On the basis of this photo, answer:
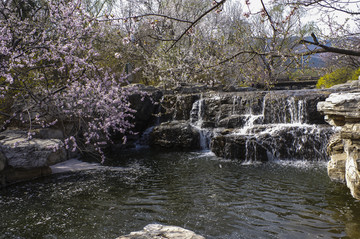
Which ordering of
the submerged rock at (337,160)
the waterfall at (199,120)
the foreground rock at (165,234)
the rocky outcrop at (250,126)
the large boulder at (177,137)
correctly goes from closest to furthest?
the foreground rock at (165,234)
the submerged rock at (337,160)
the rocky outcrop at (250,126)
the large boulder at (177,137)
the waterfall at (199,120)

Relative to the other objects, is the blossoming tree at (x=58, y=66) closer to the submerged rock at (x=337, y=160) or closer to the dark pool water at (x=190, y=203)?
the dark pool water at (x=190, y=203)

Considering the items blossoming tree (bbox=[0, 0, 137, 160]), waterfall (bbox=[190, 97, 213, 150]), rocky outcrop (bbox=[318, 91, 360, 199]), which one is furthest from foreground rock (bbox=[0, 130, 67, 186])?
rocky outcrop (bbox=[318, 91, 360, 199])

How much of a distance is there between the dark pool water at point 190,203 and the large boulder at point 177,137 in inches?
132

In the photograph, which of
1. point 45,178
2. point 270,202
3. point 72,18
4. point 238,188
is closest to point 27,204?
point 45,178

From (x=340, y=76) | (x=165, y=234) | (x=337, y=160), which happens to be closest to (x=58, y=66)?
(x=165, y=234)

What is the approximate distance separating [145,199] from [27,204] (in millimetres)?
2321

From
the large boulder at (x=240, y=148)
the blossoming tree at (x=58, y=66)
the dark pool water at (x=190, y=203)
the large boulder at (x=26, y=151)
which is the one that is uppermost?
the blossoming tree at (x=58, y=66)

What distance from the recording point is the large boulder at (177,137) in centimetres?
1125

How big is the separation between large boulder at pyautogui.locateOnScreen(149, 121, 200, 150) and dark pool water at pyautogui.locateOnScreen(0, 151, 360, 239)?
11.0 ft

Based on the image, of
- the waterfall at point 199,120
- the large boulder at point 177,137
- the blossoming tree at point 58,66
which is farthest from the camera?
the waterfall at point 199,120

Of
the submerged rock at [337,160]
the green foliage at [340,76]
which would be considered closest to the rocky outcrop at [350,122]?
the submerged rock at [337,160]

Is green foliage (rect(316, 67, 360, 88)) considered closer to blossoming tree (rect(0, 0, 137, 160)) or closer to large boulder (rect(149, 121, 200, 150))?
large boulder (rect(149, 121, 200, 150))

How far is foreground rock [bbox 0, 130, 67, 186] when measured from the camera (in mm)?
6500

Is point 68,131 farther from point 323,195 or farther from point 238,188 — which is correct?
point 323,195
